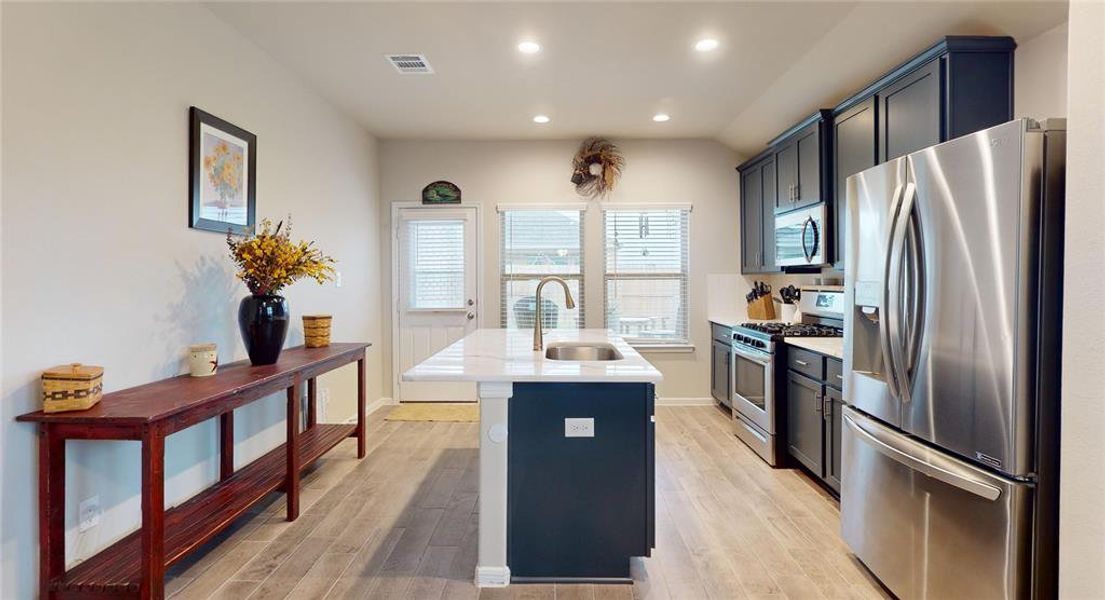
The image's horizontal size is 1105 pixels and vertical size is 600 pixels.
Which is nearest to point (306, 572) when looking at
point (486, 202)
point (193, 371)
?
point (193, 371)

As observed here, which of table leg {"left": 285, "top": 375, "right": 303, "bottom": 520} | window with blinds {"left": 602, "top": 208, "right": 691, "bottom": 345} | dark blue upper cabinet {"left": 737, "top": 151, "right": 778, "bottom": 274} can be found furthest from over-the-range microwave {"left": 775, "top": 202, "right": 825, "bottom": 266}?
table leg {"left": 285, "top": 375, "right": 303, "bottom": 520}

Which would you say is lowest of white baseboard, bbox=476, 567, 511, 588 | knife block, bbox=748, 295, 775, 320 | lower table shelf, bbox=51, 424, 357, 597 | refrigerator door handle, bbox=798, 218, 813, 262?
white baseboard, bbox=476, 567, 511, 588

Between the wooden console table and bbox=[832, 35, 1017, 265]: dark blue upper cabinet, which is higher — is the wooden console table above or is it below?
below

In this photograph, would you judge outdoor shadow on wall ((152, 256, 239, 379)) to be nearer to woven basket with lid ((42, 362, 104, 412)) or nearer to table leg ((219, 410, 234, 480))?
table leg ((219, 410, 234, 480))

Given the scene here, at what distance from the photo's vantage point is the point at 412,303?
5.02m

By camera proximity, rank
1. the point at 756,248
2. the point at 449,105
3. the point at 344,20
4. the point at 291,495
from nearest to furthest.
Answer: the point at 291,495, the point at 344,20, the point at 449,105, the point at 756,248

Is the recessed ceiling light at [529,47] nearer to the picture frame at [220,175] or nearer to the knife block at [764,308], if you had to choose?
the picture frame at [220,175]

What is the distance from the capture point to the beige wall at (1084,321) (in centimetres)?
111

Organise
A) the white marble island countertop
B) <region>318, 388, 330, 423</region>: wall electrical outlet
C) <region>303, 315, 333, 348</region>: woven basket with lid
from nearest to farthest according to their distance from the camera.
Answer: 1. the white marble island countertop
2. <region>303, 315, 333, 348</region>: woven basket with lid
3. <region>318, 388, 330, 423</region>: wall electrical outlet

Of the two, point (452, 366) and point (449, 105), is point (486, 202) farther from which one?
point (452, 366)

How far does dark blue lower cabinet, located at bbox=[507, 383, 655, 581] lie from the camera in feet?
6.54

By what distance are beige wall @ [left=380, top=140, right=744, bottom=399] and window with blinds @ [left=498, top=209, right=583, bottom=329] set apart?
9cm

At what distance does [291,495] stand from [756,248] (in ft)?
13.2

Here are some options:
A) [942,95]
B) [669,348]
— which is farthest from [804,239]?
[669,348]
